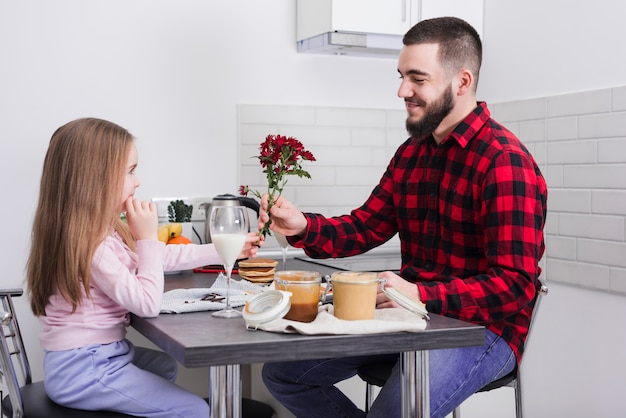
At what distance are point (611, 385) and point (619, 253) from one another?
0.48m

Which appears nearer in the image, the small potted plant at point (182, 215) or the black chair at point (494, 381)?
the black chair at point (494, 381)

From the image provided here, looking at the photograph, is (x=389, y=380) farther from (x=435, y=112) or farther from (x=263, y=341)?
(x=435, y=112)

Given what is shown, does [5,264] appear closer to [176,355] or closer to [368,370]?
[368,370]

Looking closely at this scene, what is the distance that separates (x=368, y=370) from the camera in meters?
2.21

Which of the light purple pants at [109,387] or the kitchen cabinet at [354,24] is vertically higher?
the kitchen cabinet at [354,24]

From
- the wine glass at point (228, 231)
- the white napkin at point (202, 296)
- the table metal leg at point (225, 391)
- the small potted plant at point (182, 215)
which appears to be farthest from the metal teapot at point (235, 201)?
the table metal leg at point (225, 391)

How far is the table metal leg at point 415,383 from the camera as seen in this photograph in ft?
5.60

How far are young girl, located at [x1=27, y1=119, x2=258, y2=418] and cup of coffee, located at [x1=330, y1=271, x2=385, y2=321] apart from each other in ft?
1.35

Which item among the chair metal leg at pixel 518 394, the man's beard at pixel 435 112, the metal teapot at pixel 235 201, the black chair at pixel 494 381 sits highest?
the man's beard at pixel 435 112

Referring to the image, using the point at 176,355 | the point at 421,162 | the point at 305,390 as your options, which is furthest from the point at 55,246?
the point at 421,162

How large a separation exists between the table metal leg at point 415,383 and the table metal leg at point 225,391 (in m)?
0.36

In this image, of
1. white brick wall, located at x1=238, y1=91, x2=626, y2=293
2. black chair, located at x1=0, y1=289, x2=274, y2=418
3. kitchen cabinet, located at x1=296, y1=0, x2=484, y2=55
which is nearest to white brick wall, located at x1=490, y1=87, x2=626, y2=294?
white brick wall, located at x1=238, y1=91, x2=626, y2=293

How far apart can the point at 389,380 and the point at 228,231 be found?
0.55 metres

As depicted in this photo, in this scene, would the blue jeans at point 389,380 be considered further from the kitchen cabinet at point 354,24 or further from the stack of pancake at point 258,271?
the kitchen cabinet at point 354,24
